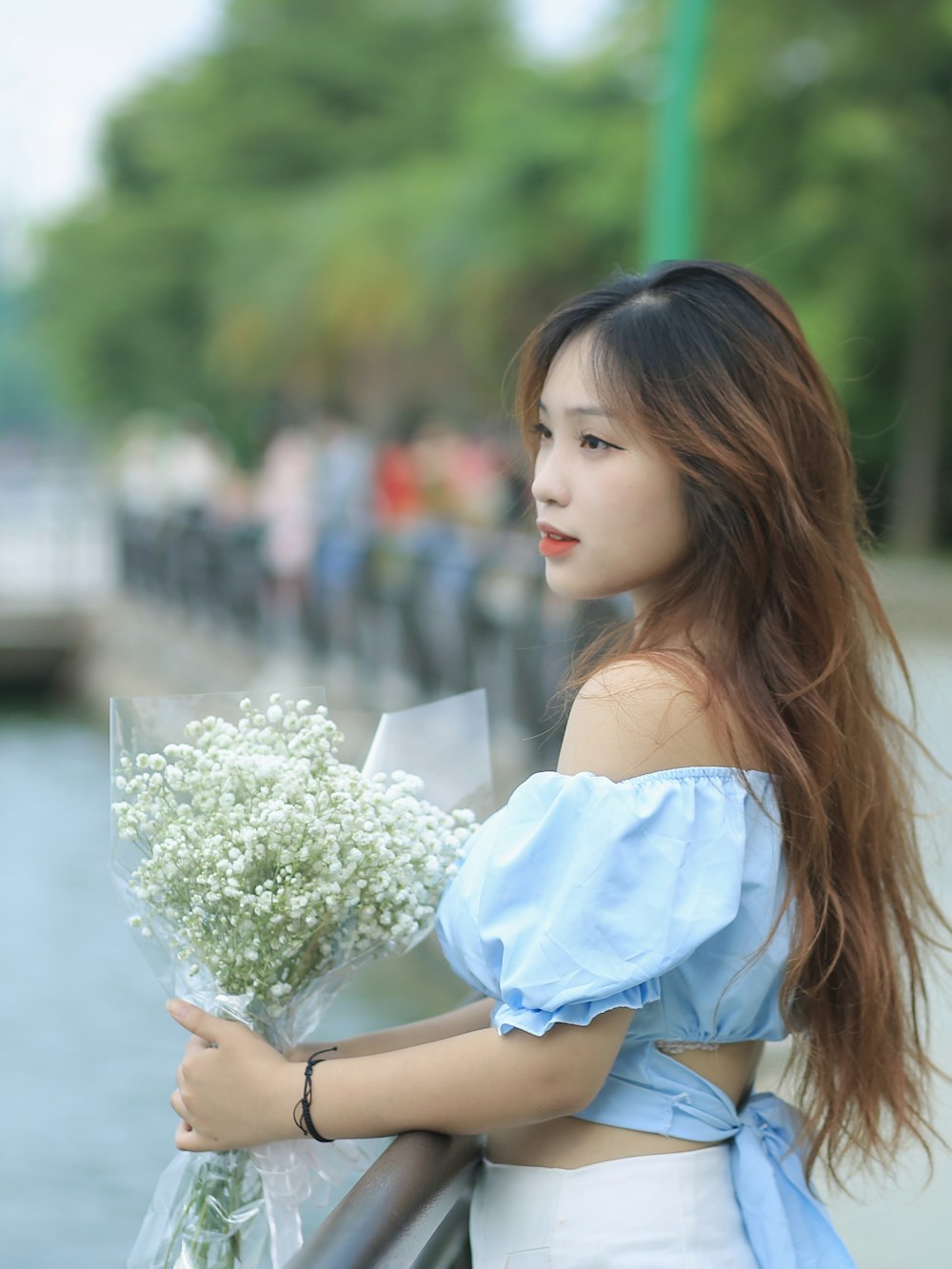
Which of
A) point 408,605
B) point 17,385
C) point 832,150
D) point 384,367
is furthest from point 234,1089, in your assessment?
point 17,385

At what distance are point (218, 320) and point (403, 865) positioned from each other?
104 ft

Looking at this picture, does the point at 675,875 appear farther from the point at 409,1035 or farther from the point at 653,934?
the point at 409,1035

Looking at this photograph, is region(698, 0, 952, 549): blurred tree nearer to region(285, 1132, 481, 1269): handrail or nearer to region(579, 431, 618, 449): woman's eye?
region(579, 431, 618, 449): woman's eye

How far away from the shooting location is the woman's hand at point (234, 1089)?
157 cm

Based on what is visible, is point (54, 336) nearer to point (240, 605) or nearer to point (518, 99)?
point (518, 99)

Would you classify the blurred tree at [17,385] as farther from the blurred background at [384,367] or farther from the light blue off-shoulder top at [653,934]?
the light blue off-shoulder top at [653,934]

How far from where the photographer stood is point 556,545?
1.70 metres

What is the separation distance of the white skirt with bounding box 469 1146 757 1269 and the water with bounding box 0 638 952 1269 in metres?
0.90

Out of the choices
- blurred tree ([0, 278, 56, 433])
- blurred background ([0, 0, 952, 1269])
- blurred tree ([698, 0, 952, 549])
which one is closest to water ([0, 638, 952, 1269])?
blurred background ([0, 0, 952, 1269])

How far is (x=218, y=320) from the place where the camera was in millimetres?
32281

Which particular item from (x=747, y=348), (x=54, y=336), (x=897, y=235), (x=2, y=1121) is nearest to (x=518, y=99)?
(x=897, y=235)

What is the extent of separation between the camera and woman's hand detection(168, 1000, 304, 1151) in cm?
157

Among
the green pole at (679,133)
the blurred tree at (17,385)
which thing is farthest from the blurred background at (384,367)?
the blurred tree at (17,385)

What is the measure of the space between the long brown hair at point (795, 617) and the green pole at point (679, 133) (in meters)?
4.59
